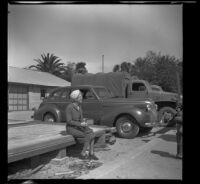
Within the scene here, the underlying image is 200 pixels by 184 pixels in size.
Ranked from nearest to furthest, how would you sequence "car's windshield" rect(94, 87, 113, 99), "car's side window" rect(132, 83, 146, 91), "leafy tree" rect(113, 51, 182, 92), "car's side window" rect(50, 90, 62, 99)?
"car's windshield" rect(94, 87, 113, 99) < "car's side window" rect(50, 90, 62, 99) < "car's side window" rect(132, 83, 146, 91) < "leafy tree" rect(113, 51, 182, 92)

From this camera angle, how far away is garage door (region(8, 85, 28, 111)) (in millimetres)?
21938

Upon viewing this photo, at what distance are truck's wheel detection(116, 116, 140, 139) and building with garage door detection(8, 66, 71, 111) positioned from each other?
1478cm

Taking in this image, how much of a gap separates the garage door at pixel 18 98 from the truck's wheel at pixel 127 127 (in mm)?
15430

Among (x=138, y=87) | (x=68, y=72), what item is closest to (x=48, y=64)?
(x=68, y=72)

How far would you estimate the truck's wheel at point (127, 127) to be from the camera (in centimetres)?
820

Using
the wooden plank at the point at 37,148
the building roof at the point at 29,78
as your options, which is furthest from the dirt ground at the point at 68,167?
the building roof at the point at 29,78

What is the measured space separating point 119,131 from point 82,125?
308 centimetres

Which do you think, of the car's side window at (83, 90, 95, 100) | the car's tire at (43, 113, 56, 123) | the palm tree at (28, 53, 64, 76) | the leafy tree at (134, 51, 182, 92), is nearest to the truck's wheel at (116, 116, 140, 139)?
the car's side window at (83, 90, 95, 100)

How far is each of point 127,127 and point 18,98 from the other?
16.4 m

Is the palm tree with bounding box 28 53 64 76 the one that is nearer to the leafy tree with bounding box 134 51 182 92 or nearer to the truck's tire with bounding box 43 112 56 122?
the leafy tree with bounding box 134 51 182 92

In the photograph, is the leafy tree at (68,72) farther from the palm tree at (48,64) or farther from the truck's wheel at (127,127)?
the truck's wheel at (127,127)
